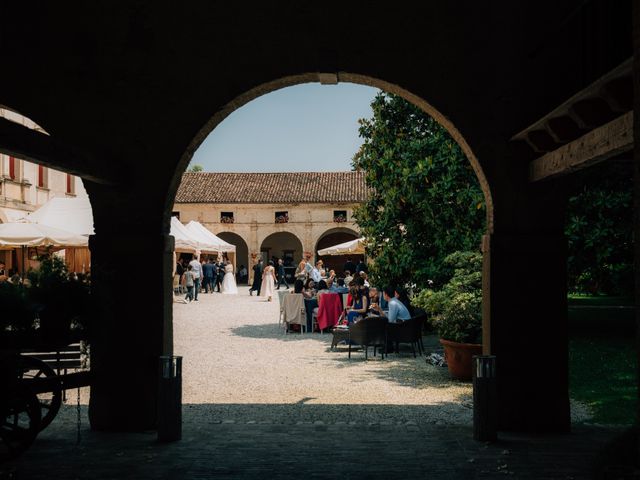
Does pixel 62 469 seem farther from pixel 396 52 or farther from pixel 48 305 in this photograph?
pixel 396 52

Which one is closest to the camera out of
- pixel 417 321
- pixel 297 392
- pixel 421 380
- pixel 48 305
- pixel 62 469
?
pixel 62 469

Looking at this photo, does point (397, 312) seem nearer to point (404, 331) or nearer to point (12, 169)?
point (404, 331)

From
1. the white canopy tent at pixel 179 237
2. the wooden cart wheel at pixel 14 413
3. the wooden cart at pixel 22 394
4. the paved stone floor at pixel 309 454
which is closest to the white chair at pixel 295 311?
the white canopy tent at pixel 179 237

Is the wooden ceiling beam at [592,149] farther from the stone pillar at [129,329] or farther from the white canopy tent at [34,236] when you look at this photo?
the white canopy tent at [34,236]

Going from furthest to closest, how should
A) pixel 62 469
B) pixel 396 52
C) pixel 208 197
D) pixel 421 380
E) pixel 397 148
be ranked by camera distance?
pixel 208 197, pixel 397 148, pixel 421 380, pixel 396 52, pixel 62 469

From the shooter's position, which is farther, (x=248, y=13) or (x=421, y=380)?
(x=421, y=380)

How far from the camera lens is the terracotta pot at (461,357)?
348 inches

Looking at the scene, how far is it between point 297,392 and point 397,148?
7407 millimetres

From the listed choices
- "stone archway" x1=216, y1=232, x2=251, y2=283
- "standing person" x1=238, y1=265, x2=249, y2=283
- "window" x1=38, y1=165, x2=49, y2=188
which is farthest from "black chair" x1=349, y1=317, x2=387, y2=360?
"stone archway" x1=216, y1=232, x2=251, y2=283

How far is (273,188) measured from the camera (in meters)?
45.6

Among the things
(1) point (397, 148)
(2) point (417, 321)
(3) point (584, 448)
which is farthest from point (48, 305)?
(1) point (397, 148)

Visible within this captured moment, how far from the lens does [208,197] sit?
4450cm

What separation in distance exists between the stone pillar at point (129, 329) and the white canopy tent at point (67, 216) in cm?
738

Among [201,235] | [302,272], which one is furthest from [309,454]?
[201,235]
